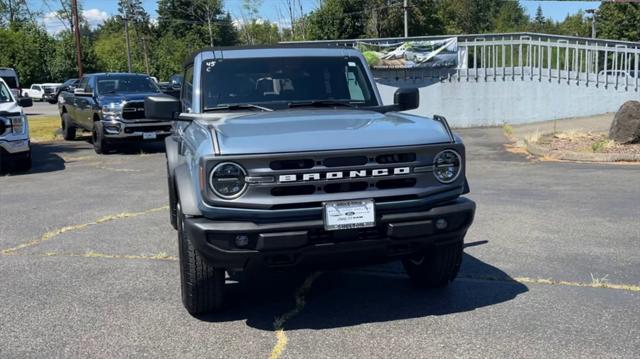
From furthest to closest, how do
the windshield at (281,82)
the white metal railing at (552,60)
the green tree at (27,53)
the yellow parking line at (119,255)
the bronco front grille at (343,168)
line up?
the green tree at (27,53), the white metal railing at (552,60), the yellow parking line at (119,255), the windshield at (281,82), the bronco front grille at (343,168)

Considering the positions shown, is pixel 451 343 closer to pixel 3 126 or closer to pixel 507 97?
pixel 3 126

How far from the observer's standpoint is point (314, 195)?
154 inches

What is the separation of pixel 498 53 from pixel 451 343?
1797 cm

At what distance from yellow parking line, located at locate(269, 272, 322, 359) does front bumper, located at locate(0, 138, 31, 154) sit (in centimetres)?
847

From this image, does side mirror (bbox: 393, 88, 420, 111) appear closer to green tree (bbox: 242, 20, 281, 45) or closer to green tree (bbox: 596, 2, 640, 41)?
green tree (bbox: 596, 2, 640, 41)

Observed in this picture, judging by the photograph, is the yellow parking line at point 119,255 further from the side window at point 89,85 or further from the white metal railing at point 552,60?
the white metal railing at point 552,60

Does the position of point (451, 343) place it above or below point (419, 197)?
below

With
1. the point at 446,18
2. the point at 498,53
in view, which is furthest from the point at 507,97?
the point at 446,18

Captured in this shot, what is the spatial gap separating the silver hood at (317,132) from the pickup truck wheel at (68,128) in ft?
50.0

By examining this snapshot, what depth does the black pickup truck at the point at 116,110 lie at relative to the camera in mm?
14766

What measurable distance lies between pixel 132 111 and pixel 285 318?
1136 cm

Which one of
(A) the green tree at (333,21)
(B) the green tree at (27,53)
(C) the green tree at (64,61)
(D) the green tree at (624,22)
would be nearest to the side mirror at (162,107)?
(D) the green tree at (624,22)

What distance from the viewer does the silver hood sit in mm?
3914

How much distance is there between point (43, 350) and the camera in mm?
4023
